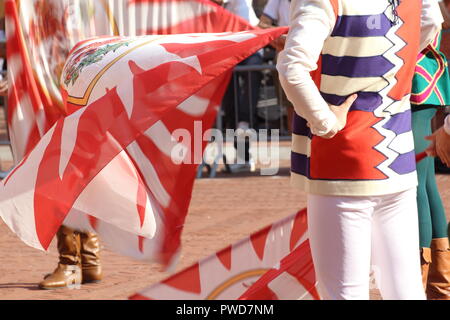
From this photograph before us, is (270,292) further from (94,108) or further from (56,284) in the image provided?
(56,284)

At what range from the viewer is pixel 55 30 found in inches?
208

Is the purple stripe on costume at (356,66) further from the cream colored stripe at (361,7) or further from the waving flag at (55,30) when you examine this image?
the waving flag at (55,30)

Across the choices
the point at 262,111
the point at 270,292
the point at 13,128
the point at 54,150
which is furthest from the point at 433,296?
the point at 262,111

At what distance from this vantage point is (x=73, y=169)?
161 inches

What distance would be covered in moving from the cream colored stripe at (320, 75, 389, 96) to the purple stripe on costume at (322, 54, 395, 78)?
1cm

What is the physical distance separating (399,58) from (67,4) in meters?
2.31

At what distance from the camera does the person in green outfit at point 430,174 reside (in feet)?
15.3

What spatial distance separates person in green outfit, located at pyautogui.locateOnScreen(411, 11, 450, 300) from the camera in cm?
468

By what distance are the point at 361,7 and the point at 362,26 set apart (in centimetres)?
6

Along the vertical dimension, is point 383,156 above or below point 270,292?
above

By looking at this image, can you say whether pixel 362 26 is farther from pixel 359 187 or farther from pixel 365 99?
pixel 359 187

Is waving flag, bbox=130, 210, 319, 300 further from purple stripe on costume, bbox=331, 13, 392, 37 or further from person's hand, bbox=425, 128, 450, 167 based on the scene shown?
→ purple stripe on costume, bbox=331, 13, 392, 37

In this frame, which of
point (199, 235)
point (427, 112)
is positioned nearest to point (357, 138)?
point (427, 112)

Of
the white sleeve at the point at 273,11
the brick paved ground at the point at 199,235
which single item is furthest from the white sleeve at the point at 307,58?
the white sleeve at the point at 273,11
